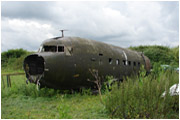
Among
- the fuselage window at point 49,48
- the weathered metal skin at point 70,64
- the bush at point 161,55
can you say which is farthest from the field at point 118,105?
the bush at point 161,55

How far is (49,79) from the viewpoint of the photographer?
8078 millimetres

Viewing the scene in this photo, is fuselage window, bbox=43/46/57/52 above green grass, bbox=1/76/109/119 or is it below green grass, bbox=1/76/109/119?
above

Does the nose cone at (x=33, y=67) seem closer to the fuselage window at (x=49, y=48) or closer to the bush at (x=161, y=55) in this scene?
the fuselage window at (x=49, y=48)

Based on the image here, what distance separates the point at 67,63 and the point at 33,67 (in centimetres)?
191

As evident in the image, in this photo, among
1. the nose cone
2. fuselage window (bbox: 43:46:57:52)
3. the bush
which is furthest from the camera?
the bush

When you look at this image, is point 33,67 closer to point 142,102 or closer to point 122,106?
point 122,106

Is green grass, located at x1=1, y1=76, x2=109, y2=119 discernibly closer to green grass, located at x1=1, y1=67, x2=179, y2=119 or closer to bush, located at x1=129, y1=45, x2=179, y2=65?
green grass, located at x1=1, y1=67, x2=179, y2=119

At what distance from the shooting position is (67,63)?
8.24m

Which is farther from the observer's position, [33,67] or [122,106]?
[33,67]

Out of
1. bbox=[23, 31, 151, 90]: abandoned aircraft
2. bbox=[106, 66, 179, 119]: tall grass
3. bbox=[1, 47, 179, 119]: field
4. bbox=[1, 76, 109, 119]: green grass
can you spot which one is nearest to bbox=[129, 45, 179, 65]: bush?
bbox=[23, 31, 151, 90]: abandoned aircraft

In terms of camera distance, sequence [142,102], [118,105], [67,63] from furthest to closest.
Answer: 1. [67,63]
2. [118,105]
3. [142,102]

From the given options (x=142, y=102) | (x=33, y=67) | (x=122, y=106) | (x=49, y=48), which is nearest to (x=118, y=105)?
(x=122, y=106)

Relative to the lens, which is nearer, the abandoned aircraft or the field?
the field

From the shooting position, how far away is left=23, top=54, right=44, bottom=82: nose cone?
8.67 metres
